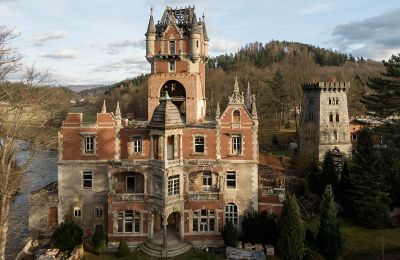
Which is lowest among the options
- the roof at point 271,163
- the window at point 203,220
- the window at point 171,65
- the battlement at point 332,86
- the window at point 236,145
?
the window at point 203,220

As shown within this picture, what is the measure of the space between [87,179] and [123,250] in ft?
24.3

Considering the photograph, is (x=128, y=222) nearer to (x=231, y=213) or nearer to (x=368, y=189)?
(x=231, y=213)

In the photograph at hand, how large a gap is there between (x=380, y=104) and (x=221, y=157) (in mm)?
15002

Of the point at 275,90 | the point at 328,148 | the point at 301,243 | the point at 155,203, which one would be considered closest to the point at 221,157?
the point at 155,203

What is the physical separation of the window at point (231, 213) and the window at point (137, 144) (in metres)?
9.08

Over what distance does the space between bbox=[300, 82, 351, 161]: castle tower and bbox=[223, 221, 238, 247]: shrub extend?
107 ft

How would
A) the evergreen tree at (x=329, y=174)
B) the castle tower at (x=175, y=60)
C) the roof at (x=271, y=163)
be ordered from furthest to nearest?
the roof at (x=271, y=163) → the evergreen tree at (x=329, y=174) → the castle tower at (x=175, y=60)

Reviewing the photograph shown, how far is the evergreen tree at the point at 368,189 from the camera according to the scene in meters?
34.7

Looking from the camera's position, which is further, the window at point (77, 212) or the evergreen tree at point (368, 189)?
the evergreen tree at point (368, 189)

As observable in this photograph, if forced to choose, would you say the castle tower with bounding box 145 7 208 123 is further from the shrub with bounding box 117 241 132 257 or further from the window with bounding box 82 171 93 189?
the shrub with bounding box 117 241 132 257

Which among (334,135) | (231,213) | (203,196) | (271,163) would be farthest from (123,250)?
(334,135)

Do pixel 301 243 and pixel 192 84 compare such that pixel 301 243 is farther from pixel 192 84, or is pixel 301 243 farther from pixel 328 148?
pixel 328 148

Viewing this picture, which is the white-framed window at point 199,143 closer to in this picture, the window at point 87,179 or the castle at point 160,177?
the castle at point 160,177

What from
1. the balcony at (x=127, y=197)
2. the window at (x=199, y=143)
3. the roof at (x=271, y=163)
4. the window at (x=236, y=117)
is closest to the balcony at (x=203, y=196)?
the window at (x=199, y=143)
